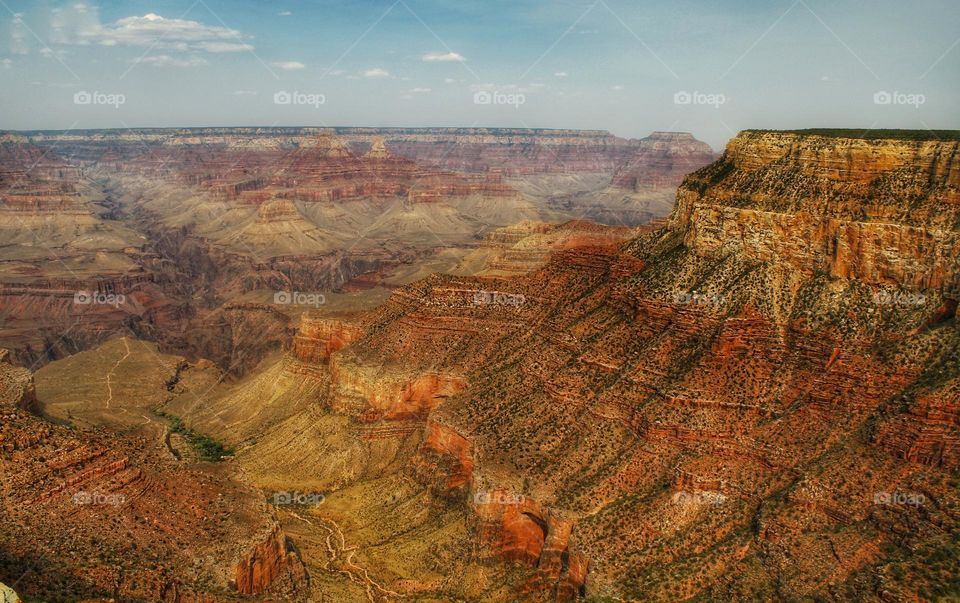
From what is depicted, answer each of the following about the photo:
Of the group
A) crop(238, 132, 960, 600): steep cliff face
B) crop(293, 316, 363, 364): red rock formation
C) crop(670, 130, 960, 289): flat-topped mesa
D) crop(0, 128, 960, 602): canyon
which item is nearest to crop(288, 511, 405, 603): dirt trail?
crop(0, 128, 960, 602): canyon

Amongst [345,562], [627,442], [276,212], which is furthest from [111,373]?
[276,212]

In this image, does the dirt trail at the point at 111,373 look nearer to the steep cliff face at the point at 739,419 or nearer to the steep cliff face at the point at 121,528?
→ the steep cliff face at the point at 739,419

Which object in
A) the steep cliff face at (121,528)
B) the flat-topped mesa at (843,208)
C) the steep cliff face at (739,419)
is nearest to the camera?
the steep cliff face at (121,528)

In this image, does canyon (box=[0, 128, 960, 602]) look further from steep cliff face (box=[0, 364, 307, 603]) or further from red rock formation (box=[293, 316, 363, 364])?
red rock formation (box=[293, 316, 363, 364])

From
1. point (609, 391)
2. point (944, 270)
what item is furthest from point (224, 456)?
point (944, 270)

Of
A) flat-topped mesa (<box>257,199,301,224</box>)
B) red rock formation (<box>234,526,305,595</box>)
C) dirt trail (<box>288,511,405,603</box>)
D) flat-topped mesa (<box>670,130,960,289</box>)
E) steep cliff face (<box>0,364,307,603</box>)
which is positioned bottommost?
dirt trail (<box>288,511,405,603</box>)

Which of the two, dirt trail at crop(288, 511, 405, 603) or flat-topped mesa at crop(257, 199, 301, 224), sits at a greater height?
flat-topped mesa at crop(257, 199, 301, 224)

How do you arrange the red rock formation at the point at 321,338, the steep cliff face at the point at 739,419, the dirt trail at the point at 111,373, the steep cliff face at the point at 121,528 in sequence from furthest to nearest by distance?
the dirt trail at the point at 111,373, the red rock formation at the point at 321,338, the steep cliff face at the point at 739,419, the steep cliff face at the point at 121,528

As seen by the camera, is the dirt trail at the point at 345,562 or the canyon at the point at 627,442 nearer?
the canyon at the point at 627,442

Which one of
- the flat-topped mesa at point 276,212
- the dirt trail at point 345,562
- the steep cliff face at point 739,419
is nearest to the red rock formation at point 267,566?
the dirt trail at point 345,562
